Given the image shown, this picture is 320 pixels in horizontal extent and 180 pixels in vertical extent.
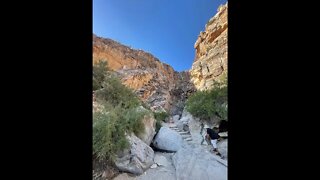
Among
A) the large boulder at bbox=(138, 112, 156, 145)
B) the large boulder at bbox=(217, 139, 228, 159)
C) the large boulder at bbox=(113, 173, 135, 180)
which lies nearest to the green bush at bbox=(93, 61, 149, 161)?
the large boulder at bbox=(138, 112, 156, 145)

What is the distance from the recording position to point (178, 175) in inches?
165

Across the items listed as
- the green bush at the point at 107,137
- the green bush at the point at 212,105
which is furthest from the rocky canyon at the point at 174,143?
the green bush at the point at 212,105

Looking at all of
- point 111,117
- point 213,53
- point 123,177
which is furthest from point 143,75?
point 123,177

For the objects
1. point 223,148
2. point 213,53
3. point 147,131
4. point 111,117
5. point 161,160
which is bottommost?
point 161,160

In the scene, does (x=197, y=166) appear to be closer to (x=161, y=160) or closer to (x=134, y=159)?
(x=161, y=160)

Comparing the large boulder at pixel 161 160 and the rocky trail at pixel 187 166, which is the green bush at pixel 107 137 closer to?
the rocky trail at pixel 187 166

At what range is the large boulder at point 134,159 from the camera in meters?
4.15

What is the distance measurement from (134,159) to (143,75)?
12.8 m

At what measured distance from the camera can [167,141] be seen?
614cm
